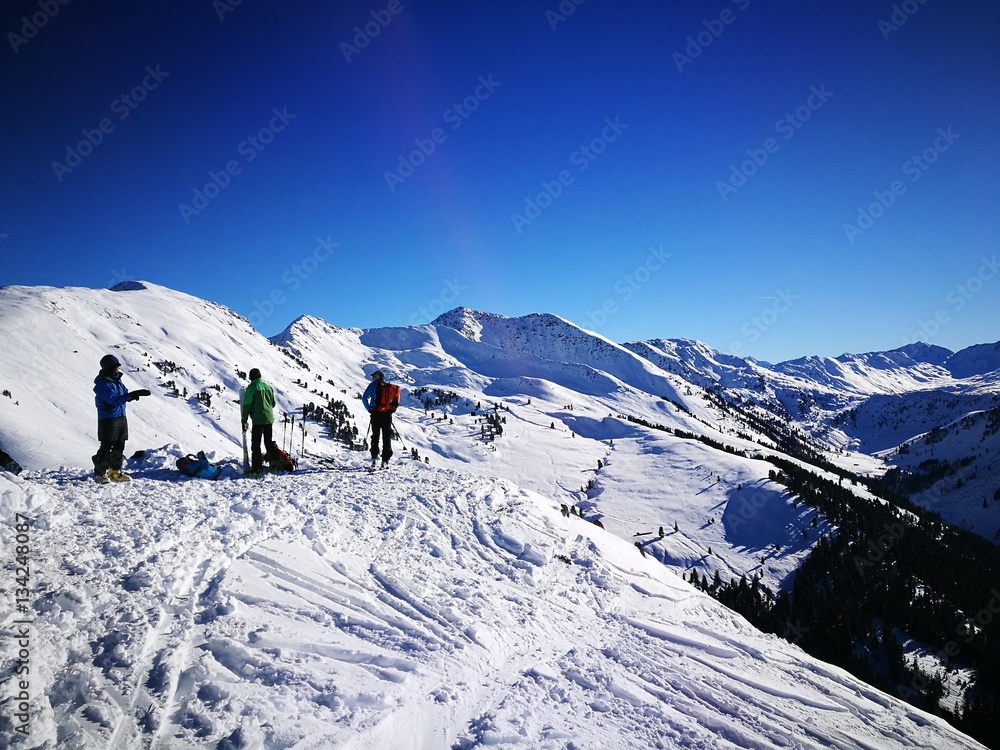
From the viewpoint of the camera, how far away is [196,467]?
13102 millimetres

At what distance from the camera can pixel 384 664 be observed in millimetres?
6738

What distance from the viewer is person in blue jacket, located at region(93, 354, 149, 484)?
11.2m

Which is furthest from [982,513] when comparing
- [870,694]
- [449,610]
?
[449,610]

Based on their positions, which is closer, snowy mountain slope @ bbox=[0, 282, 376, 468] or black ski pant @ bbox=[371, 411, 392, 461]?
black ski pant @ bbox=[371, 411, 392, 461]

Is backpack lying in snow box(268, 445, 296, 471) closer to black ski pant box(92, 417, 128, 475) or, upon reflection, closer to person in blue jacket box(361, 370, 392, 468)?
person in blue jacket box(361, 370, 392, 468)

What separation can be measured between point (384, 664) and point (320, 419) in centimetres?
9281

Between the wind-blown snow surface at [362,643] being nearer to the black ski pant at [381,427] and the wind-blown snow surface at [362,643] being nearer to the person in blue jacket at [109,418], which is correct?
the person in blue jacket at [109,418]

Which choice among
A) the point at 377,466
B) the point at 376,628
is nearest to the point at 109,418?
the point at 377,466

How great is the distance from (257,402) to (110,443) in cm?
358

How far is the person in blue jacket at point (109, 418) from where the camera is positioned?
11.2 metres

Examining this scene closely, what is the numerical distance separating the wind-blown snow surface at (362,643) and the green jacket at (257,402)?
2236 millimetres

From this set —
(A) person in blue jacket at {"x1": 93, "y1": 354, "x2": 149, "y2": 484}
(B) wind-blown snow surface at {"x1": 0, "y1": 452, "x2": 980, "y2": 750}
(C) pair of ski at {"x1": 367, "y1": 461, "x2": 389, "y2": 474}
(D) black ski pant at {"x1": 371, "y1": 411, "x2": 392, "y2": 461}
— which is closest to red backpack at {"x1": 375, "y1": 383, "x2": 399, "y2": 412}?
(D) black ski pant at {"x1": 371, "y1": 411, "x2": 392, "y2": 461}

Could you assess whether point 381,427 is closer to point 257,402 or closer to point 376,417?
point 376,417

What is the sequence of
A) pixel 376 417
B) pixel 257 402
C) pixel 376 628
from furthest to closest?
pixel 376 417, pixel 257 402, pixel 376 628
